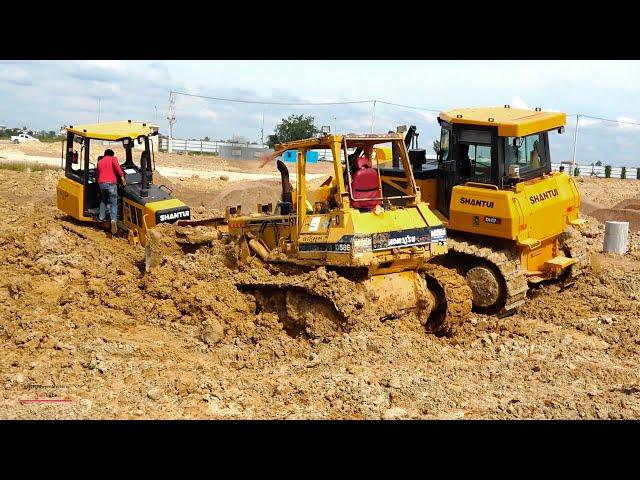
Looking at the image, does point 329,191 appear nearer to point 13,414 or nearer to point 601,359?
point 601,359

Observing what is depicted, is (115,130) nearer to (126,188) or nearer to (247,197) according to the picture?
(126,188)

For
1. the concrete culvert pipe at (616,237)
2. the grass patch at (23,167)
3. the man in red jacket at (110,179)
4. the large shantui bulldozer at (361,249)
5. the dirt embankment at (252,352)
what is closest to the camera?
the dirt embankment at (252,352)

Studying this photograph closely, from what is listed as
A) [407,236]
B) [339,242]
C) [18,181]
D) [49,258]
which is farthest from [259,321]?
[18,181]

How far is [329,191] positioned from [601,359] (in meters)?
3.75

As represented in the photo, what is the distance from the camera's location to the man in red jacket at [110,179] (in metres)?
12.3

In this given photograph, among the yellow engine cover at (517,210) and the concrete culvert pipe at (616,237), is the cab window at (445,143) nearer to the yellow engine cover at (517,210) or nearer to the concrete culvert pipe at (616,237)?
the yellow engine cover at (517,210)

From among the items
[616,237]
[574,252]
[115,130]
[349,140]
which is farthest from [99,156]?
[616,237]

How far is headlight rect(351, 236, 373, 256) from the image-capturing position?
825cm

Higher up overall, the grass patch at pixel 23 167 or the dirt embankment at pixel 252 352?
the grass patch at pixel 23 167

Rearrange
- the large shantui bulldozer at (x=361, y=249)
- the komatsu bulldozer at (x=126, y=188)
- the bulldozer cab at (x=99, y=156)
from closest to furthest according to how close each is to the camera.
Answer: the large shantui bulldozer at (x=361, y=249) → the komatsu bulldozer at (x=126, y=188) → the bulldozer cab at (x=99, y=156)

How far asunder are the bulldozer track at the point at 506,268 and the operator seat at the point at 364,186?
1.91 meters

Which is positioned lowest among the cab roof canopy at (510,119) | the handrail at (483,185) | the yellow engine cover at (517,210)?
the yellow engine cover at (517,210)

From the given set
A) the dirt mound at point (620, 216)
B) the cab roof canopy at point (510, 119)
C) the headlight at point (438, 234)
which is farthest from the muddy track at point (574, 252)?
the dirt mound at point (620, 216)

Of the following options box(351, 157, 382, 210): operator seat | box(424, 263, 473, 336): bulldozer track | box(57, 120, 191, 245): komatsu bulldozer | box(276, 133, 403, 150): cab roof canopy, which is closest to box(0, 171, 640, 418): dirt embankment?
box(424, 263, 473, 336): bulldozer track
